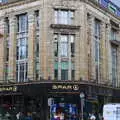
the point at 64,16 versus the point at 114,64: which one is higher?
the point at 64,16

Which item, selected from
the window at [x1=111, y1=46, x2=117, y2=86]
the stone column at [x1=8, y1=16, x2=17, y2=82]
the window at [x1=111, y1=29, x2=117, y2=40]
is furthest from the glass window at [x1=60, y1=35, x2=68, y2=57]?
the window at [x1=111, y1=29, x2=117, y2=40]

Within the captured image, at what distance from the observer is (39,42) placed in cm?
5516

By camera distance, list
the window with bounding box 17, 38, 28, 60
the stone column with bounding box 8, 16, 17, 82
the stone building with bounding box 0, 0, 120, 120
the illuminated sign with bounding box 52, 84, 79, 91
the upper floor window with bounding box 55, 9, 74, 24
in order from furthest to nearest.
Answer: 1. the stone column with bounding box 8, 16, 17, 82
2. the window with bounding box 17, 38, 28, 60
3. the upper floor window with bounding box 55, 9, 74, 24
4. the stone building with bounding box 0, 0, 120, 120
5. the illuminated sign with bounding box 52, 84, 79, 91

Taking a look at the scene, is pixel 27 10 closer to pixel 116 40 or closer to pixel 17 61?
pixel 17 61

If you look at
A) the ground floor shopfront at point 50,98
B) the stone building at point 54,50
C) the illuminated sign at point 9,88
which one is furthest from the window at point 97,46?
the illuminated sign at point 9,88

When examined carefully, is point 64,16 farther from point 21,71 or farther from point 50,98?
point 50,98

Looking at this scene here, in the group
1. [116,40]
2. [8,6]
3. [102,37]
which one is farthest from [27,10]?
[116,40]

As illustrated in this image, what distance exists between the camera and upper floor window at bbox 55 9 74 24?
5519 cm

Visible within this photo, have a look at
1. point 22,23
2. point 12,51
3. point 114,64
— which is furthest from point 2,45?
point 114,64

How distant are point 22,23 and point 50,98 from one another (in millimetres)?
12070

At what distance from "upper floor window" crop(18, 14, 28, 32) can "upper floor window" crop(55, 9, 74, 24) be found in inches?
177

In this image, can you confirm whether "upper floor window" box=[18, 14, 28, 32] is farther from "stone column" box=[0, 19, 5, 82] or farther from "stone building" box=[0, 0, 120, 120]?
"stone column" box=[0, 19, 5, 82]

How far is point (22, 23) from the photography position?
57.7 m

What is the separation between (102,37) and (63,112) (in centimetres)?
1349
